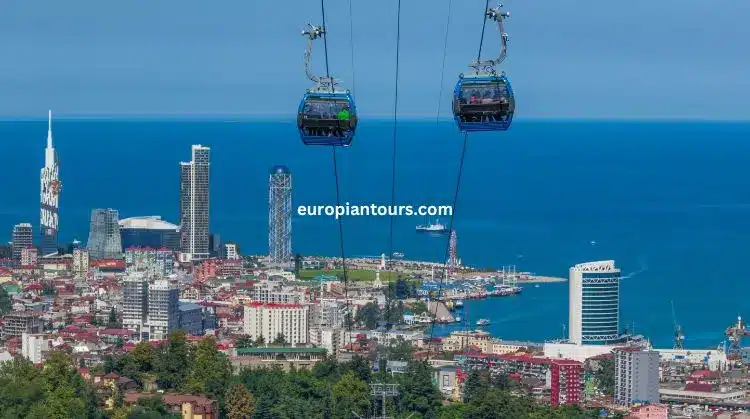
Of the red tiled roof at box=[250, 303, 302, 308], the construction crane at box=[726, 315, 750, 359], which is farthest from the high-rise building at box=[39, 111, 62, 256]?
the construction crane at box=[726, 315, 750, 359]

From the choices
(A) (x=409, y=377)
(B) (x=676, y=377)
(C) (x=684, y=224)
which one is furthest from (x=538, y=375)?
(C) (x=684, y=224)

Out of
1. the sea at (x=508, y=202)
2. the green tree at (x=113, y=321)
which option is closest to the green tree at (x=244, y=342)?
the green tree at (x=113, y=321)

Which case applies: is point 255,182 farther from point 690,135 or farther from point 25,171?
point 690,135

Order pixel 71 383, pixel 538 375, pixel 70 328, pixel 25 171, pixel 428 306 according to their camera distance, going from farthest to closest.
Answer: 1. pixel 25 171
2. pixel 428 306
3. pixel 70 328
4. pixel 538 375
5. pixel 71 383

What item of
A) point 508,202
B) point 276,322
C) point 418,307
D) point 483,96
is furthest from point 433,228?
point 483,96
